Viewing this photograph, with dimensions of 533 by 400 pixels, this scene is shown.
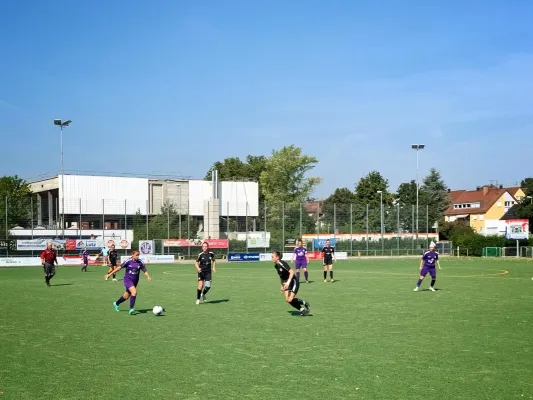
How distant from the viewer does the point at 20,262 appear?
53.6 m

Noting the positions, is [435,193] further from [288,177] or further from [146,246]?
[146,246]

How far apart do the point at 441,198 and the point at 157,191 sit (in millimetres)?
55379

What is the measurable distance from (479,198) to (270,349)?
117 metres

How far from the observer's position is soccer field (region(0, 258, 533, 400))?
949cm

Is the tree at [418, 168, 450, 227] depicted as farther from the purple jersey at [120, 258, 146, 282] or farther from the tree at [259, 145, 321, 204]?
the purple jersey at [120, 258, 146, 282]

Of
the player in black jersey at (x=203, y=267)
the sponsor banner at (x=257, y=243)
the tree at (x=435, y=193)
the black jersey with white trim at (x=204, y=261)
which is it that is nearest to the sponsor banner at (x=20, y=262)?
the sponsor banner at (x=257, y=243)

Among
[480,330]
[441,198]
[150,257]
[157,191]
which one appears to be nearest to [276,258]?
[480,330]

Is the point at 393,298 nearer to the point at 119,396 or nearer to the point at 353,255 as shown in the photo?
the point at 119,396

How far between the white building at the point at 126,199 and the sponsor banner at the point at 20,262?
4.20 m

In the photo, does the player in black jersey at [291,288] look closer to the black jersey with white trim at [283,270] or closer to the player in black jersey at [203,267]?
the black jersey with white trim at [283,270]

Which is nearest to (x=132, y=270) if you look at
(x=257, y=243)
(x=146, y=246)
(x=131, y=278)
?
(x=131, y=278)

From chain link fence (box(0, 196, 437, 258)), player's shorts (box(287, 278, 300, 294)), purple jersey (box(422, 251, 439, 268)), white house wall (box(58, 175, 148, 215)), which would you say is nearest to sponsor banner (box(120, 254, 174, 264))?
chain link fence (box(0, 196, 437, 258))

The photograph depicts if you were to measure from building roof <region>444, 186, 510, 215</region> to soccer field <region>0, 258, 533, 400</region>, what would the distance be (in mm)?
99049

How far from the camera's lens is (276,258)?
18.1 m
